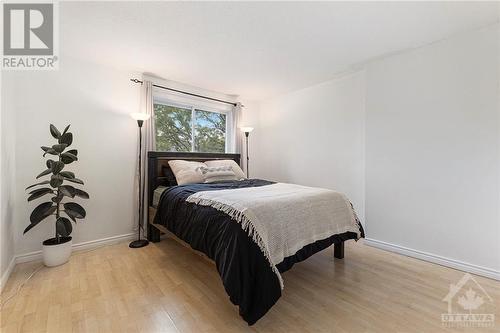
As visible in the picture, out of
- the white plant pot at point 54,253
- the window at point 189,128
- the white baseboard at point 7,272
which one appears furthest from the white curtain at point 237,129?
the white baseboard at point 7,272

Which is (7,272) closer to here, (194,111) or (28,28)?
(28,28)

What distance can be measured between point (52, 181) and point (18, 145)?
687 mm

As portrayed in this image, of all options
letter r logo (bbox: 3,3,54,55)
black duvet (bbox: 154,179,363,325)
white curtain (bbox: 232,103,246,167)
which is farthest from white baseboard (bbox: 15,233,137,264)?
white curtain (bbox: 232,103,246,167)

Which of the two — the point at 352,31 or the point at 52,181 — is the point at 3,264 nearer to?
the point at 52,181

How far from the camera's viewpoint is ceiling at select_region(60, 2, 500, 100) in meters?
1.90

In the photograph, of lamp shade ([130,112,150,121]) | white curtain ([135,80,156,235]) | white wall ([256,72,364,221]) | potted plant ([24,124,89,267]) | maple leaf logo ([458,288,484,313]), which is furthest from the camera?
white wall ([256,72,364,221])

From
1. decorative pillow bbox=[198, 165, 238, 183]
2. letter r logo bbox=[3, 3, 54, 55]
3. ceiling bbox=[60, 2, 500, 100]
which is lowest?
decorative pillow bbox=[198, 165, 238, 183]

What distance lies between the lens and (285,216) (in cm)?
179

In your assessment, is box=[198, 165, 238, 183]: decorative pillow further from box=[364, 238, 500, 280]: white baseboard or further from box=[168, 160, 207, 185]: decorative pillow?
box=[364, 238, 500, 280]: white baseboard

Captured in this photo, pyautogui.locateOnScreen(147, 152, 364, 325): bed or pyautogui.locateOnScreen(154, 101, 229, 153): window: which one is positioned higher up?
pyautogui.locateOnScreen(154, 101, 229, 153): window

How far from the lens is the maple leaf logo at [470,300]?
1.68 m

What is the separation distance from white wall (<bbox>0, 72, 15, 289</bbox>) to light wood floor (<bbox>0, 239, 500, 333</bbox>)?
182 millimetres

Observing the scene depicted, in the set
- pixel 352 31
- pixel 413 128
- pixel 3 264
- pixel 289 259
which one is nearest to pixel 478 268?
pixel 413 128

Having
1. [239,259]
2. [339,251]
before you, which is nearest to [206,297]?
[239,259]
